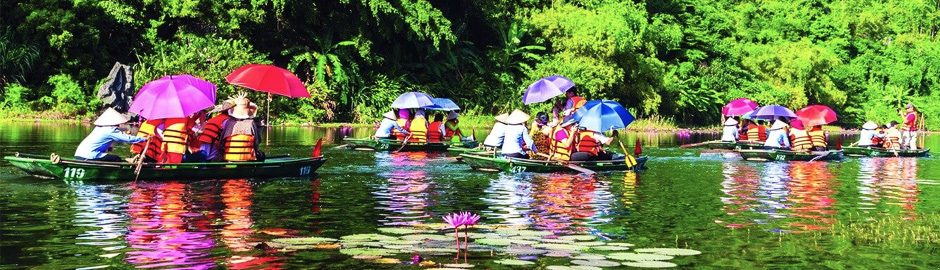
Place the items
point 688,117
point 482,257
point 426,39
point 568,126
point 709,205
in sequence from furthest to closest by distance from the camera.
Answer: point 688,117 < point 426,39 < point 568,126 < point 709,205 < point 482,257

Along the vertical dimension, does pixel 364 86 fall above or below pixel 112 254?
above

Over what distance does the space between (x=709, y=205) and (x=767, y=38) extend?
5341 centimetres

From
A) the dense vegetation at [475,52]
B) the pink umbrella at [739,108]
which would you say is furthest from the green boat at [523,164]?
the dense vegetation at [475,52]

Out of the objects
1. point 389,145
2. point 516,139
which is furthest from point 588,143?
point 389,145

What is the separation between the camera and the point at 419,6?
48469 mm

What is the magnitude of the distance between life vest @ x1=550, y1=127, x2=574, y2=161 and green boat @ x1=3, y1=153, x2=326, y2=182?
4989 millimetres

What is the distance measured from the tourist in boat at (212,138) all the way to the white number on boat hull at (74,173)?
196cm

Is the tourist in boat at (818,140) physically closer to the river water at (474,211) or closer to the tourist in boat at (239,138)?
the river water at (474,211)

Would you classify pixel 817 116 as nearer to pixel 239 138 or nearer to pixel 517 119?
pixel 517 119

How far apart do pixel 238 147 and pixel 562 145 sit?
636 cm

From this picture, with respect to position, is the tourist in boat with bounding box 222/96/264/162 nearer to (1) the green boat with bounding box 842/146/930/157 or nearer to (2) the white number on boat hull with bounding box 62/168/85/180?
(2) the white number on boat hull with bounding box 62/168/85/180

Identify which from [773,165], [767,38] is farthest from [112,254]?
[767,38]

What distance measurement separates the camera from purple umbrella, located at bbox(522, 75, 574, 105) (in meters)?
28.3

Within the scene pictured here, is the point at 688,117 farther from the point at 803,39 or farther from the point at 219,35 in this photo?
the point at 219,35
